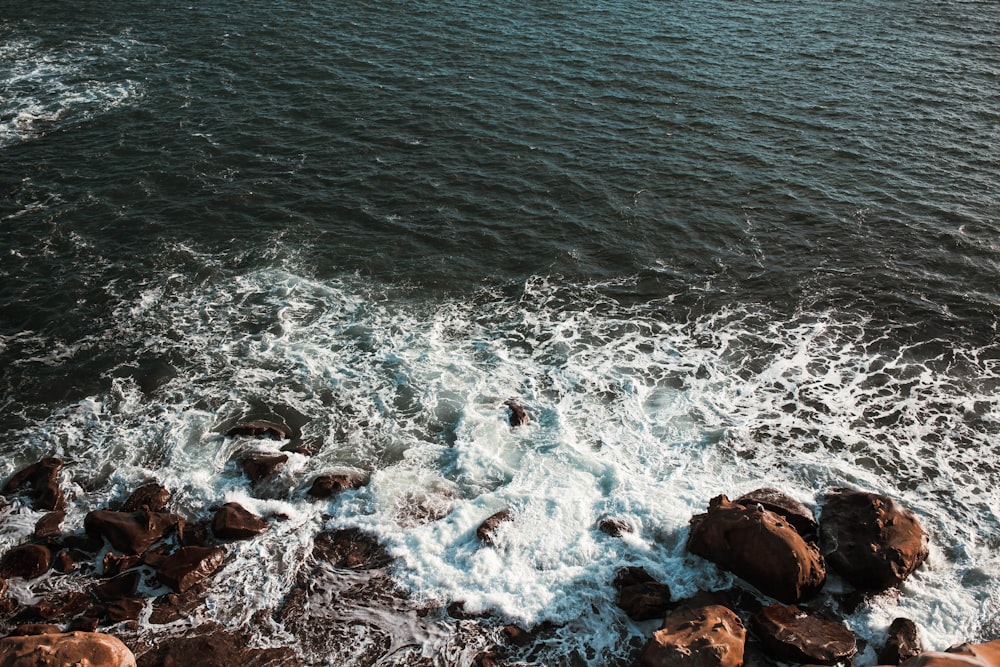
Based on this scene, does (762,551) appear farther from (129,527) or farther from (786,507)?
(129,527)

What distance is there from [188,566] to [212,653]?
2.19m

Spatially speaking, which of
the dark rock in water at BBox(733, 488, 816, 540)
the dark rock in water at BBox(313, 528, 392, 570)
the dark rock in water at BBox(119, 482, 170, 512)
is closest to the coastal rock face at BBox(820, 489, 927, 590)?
the dark rock in water at BBox(733, 488, 816, 540)

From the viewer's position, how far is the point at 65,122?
111 feet

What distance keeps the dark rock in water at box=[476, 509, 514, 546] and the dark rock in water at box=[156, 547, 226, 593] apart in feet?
18.9

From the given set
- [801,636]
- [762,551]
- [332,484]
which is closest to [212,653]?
[332,484]

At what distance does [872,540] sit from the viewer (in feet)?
51.9

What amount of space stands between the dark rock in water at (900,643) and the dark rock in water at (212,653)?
11454 mm

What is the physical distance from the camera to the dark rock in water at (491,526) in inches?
659

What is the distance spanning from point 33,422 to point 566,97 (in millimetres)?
27498

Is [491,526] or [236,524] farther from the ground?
[491,526]

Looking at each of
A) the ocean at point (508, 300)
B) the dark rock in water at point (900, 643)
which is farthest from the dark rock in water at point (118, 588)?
the dark rock in water at point (900, 643)

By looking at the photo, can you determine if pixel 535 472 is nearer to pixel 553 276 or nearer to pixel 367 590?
pixel 367 590

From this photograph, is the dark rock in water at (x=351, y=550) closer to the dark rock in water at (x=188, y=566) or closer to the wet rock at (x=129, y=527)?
the dark rock in water at (x=188, y=566)

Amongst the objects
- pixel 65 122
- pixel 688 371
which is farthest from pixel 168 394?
pixel 65 122
